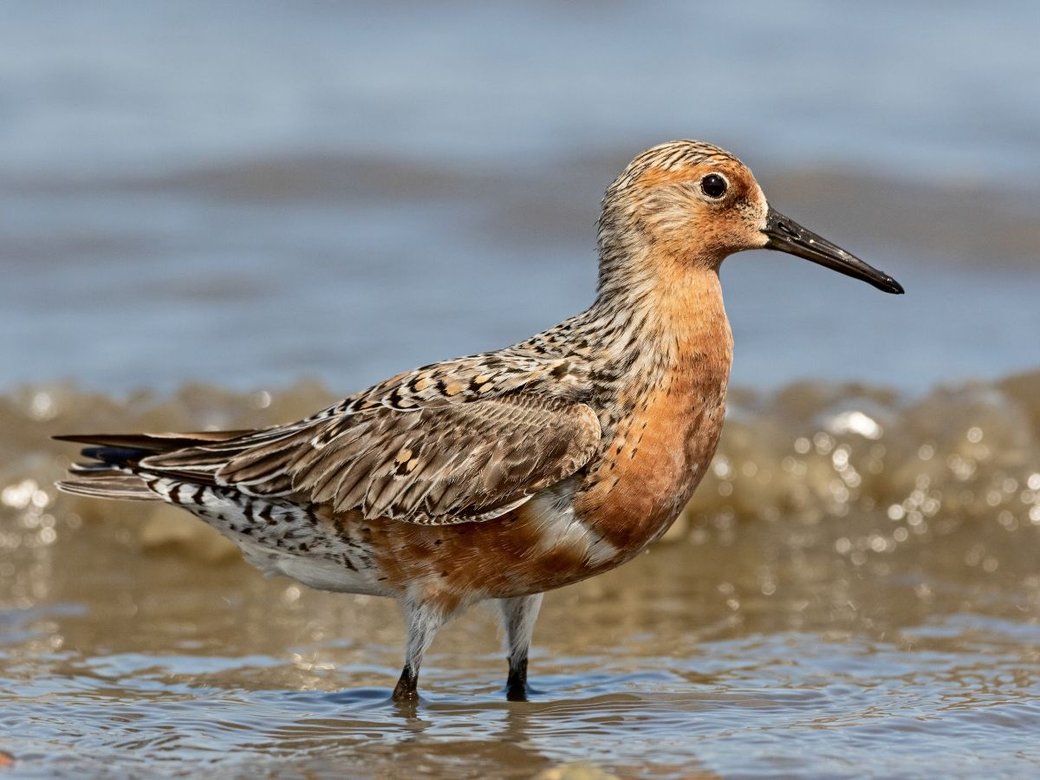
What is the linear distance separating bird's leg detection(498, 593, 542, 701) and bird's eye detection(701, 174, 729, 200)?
79.8 inches

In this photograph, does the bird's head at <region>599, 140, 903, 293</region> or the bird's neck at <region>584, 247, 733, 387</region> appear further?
the bird's head at <region>599, 140, 903, 293</region>

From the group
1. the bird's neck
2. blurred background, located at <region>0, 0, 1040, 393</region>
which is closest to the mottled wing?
the bird's neck

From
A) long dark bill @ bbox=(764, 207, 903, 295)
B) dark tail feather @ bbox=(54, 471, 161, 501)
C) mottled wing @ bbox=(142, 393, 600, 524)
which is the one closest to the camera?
mottled wing @ bbox=(142, 393, 600, 524)

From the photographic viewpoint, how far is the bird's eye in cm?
767

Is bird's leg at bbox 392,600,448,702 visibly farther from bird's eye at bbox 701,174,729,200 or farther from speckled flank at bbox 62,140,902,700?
bird's eye at bbox 701,174,729,200

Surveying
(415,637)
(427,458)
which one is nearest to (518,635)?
(415,637)

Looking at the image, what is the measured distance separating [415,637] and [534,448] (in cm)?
113

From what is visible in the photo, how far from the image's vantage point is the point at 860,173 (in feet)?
53.2

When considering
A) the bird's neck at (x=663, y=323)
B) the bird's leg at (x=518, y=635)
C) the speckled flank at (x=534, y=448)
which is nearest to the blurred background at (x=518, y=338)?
the bird's leg at (x=518, y=635)

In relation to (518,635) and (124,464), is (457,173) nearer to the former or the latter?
(124,464)

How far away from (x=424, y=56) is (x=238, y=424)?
824 cm

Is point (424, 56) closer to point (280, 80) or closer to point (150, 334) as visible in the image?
point (280, 80)

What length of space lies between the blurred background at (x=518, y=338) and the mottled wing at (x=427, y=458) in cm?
98

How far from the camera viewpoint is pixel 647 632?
9211mm
